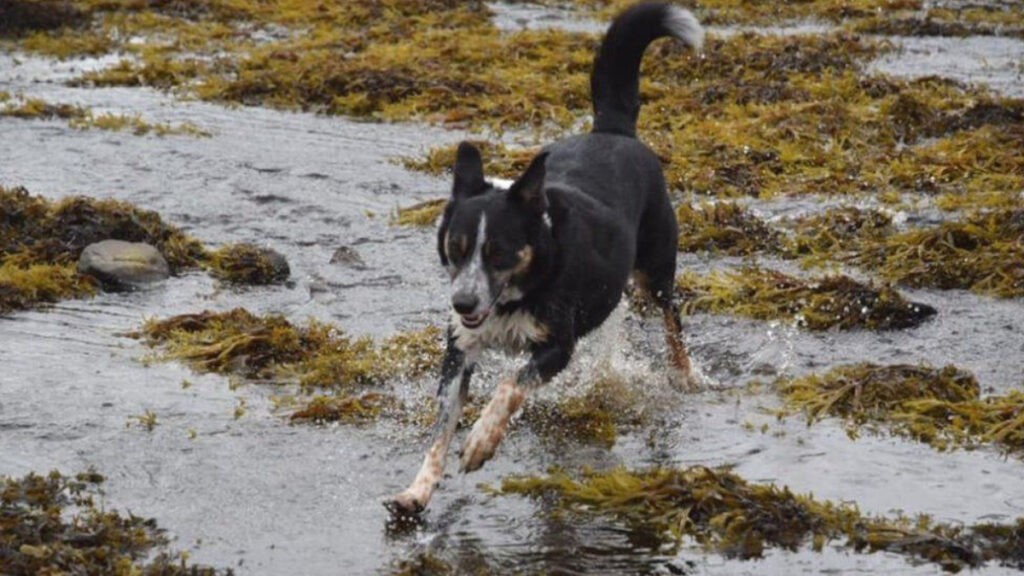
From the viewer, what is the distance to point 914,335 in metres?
8.89

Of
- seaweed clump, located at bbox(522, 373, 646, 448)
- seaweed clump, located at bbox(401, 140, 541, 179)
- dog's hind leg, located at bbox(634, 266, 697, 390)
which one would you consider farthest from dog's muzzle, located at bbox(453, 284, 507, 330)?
seaweed clump, located at bbox(401, 140, 541, 179)

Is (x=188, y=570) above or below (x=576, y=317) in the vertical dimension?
below

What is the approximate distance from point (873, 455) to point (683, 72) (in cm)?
960

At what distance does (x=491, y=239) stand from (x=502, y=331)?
1.80 feet

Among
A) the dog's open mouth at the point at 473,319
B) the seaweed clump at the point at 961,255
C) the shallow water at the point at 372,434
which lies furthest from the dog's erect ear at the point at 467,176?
the seaweed clump at the point at 961,255

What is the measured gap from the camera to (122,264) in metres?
9.91

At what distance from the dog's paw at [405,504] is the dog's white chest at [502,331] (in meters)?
0.79

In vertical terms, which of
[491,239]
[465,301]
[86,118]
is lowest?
[86,118]

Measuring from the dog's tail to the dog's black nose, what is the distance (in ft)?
6.72

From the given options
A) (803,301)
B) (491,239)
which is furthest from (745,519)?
(803,301)

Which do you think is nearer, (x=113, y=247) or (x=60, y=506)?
(x=60, y=506)

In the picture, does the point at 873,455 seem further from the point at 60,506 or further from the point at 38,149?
the point at 38,149

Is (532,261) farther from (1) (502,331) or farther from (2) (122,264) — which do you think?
(2) (122,264)

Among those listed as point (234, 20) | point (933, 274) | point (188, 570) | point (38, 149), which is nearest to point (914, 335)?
point (933, 274)
